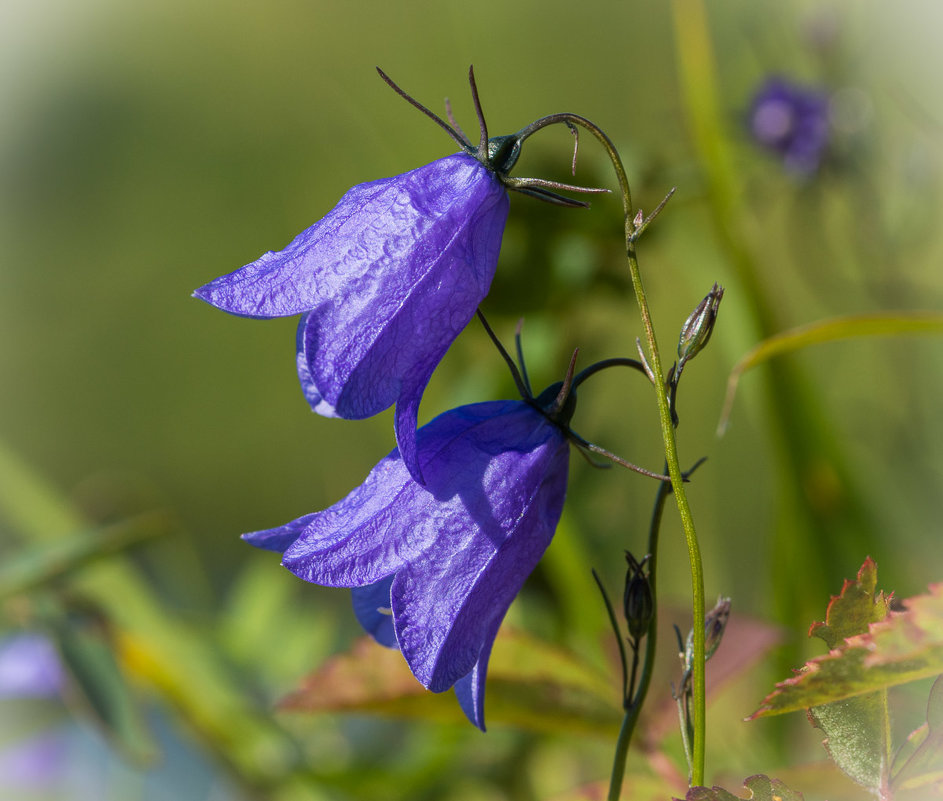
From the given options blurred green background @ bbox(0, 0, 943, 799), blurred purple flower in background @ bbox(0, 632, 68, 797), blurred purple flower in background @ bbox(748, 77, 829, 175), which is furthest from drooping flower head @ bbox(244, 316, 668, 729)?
blurred purple flower in background @ bbox(748, 77, 829, 175)

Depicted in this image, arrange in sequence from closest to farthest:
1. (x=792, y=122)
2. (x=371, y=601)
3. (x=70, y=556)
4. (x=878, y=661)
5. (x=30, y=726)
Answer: (x=878, y=661) → (x=371, y=601) → (x=70, y=556) → (x=30, y=726) → (x=792, y=122)

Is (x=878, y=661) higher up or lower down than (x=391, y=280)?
lower down

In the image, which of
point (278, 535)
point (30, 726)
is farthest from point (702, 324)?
point (30, 726)

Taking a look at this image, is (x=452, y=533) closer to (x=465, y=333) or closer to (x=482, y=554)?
(x=482, y=554)

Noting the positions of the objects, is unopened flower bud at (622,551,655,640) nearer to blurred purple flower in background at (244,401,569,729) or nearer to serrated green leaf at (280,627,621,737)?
blurred purple flower in background at (244,401,569,729)

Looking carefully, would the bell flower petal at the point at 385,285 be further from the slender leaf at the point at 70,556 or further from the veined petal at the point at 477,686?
the slender leaf at the point at 70,556

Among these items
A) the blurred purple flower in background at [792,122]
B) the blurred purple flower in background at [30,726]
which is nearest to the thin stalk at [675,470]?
the blurred purple flower in background at [30,726]
